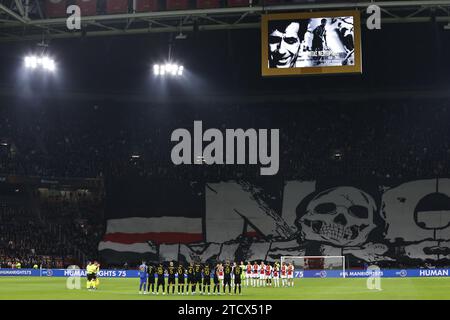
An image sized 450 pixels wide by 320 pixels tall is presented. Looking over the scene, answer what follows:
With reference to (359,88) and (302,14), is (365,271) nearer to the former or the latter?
(359,88)

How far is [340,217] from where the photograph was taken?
4906 cm

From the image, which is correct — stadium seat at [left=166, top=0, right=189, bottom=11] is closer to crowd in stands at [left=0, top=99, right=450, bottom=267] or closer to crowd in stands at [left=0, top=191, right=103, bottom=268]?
crowd in stands at [left=0, top=99, right=450, bottom=267]

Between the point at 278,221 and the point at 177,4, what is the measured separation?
24.7 m

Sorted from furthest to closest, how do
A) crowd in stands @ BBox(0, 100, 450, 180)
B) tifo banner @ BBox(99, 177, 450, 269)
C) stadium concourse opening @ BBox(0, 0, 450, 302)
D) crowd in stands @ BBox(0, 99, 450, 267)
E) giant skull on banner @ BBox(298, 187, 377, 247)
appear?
crowd in stands @ BBox(0, 100, 450, 180) < crowd in stands @ BBox(0, 99, 450, 267) < giant skull on banner @ BBox(298, 187, 377, 247) < tifo banner @ BBox(99, 177, 450, 269) < stadium concourse opening @ BBox(0, 0, 450, 302)

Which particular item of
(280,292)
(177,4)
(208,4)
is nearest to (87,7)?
(177,4)

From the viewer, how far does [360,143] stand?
174 feet

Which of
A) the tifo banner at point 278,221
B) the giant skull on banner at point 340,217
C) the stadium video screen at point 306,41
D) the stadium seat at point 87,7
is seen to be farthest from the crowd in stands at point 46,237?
the stadium video screen at point 306,41

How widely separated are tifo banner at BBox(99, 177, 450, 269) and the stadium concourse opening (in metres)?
0.11

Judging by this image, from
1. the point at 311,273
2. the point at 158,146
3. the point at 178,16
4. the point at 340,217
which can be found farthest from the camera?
the point at 158,146

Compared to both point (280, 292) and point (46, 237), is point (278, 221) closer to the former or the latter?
point (46, 237)

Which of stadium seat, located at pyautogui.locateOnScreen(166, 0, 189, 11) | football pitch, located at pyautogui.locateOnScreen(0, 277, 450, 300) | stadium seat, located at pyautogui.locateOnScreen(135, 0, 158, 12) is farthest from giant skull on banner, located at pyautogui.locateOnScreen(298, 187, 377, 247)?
stadium seat, located at pyautogui.locateOnScreen(135, 0, 158, 12)

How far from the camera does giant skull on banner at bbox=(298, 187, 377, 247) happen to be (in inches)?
1907

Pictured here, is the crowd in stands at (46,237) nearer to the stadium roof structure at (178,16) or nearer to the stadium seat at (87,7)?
the stadium roof structure at (178,16)
